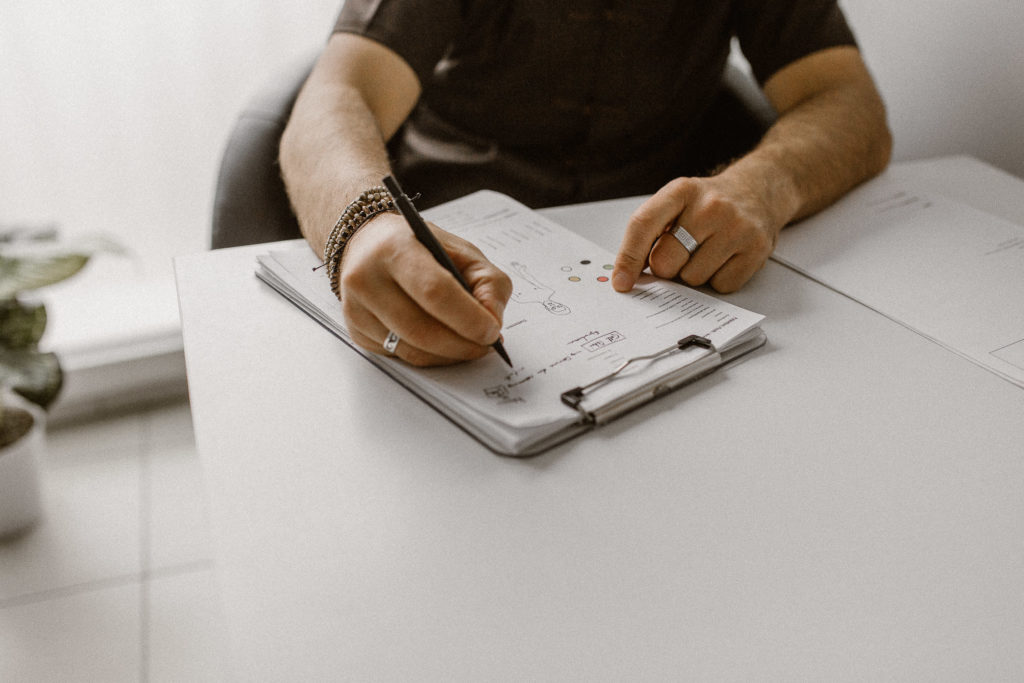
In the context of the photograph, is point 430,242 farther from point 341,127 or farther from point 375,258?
point 341,127

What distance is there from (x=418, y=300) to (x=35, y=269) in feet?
3.04

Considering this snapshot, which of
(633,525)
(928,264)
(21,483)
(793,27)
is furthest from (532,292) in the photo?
(21,483)

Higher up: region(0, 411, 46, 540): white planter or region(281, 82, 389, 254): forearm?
region(281, 82, 389, 254): forearm

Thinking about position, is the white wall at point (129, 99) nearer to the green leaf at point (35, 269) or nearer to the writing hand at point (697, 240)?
the green leaf at point (35, 269)

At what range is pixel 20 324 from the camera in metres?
1.32

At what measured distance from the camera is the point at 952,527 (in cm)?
52

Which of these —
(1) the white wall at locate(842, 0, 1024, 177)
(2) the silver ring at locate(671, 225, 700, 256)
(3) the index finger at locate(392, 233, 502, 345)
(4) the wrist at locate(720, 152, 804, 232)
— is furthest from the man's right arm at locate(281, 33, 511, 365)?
(1) the white wall at locate(842, 0, 1024, 177)

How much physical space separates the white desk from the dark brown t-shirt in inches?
24.3

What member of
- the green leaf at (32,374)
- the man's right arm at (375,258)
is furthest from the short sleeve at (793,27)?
the green leaf at (32,374)

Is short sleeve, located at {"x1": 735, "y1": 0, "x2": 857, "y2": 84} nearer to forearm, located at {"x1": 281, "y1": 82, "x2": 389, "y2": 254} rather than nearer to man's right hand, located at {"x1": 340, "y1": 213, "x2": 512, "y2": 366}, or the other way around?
forearm, located at {"x1": 281, "y1": 82, "x2": 389, "y2": 254}

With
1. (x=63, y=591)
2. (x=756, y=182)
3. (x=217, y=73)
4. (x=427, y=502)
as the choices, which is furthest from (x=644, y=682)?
(x=217, y=73)

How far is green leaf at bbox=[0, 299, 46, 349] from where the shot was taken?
4.30 ft

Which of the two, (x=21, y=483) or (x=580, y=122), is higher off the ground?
(x=580, y=122)

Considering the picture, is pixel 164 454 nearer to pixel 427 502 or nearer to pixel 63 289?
pixel 63 289
